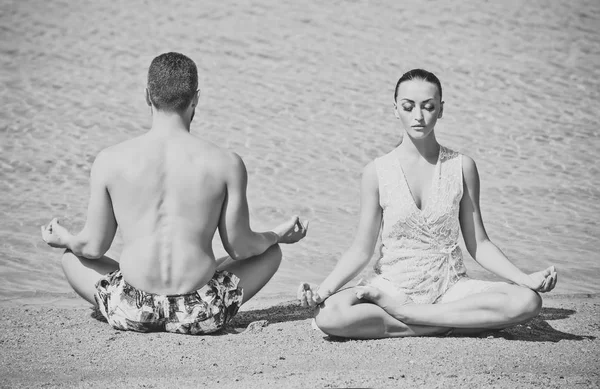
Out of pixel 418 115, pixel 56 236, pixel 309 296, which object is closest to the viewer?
pixel 309 296

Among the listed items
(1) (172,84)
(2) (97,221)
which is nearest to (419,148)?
(1) (172,84)

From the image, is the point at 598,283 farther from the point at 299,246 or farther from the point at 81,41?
the point at 81,41

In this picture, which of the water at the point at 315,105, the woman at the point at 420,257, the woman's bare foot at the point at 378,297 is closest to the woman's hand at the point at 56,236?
the water at the point at 315,105

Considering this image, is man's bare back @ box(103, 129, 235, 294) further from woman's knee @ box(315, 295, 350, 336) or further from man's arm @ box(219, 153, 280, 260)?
woman's knee @ box(315, 295, 350, 336)

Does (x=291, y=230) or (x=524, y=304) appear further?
(x=291, y=230)

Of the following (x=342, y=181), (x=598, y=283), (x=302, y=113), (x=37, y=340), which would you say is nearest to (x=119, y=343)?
(x=37, y=340)

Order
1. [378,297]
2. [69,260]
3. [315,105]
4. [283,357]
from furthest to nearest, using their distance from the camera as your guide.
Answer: [315,105] → [69,260] → [378,297] → [283,357]

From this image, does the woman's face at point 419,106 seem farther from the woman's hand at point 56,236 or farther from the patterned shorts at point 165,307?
the woman's hand at point 56,236

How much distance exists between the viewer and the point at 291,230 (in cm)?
477

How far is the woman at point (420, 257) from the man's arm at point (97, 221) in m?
1.08

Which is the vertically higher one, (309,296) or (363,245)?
(363,245)

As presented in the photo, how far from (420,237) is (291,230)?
2.28ft

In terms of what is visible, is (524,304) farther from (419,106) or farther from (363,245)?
(419,106)

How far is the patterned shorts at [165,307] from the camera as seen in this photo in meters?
4.51
